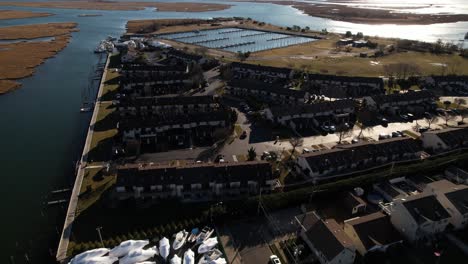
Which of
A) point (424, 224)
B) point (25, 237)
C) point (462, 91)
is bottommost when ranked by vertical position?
point (25, 237)

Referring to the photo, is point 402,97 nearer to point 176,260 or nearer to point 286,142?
point 286,142

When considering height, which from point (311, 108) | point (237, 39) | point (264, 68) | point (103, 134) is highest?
point (237, 39)

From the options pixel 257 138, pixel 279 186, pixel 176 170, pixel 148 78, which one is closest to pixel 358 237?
pixel 279 186

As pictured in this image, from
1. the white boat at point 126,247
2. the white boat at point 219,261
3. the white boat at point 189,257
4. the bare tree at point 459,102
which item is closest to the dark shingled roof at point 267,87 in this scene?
the bare tree at point 459,102

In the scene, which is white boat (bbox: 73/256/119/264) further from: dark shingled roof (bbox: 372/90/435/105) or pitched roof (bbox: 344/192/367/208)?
dark shingled roof (bbox: 372/90/435/105)

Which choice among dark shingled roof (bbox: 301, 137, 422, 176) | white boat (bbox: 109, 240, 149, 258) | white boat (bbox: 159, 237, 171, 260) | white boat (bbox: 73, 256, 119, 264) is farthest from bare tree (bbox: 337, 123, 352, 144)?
white boat (bbox: 73, 256, 119, 264)

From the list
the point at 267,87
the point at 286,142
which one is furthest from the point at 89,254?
the point at 267,87

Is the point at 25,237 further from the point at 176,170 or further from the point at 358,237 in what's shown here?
the point at 358,237
